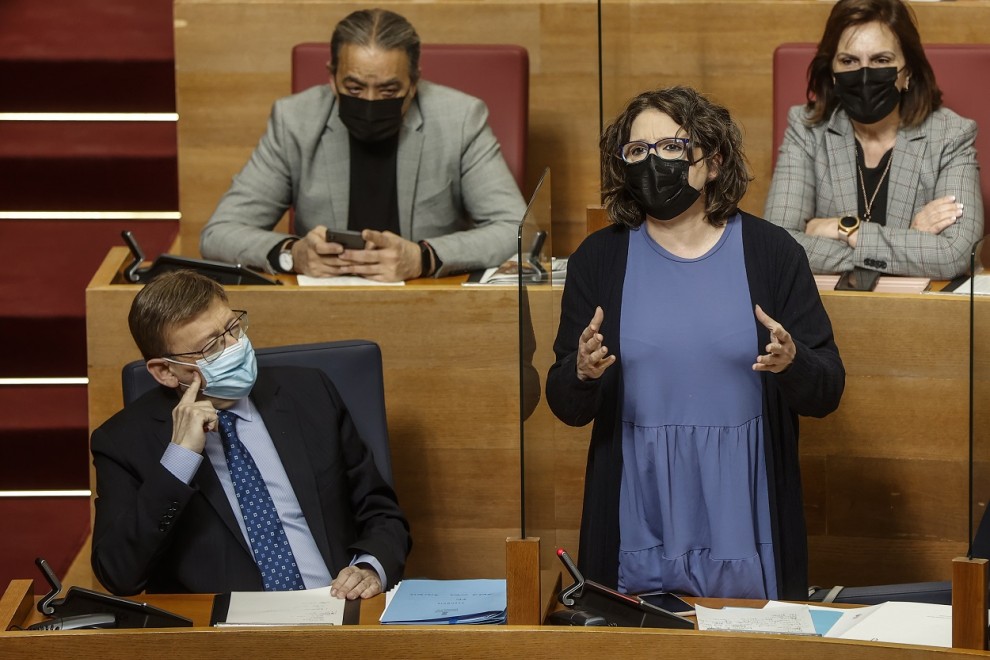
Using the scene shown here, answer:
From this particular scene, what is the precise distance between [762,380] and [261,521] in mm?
608

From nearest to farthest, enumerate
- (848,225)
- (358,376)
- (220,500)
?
(220,500) < (358,376) < (848,225)

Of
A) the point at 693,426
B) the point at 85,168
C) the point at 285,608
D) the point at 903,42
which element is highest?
the point at 903,42

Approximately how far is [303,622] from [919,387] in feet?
3.14

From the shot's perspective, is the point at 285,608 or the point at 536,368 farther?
the point at 285,608

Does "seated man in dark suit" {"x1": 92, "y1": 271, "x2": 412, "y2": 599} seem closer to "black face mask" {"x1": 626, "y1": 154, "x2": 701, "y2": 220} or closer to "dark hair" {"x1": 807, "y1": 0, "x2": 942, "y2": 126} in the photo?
"black face mask" {"x1": 626, "y1": 154, "x2": 701, "y2": 220}

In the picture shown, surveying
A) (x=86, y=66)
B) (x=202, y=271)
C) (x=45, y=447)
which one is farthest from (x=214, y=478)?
(x=86, y=66)

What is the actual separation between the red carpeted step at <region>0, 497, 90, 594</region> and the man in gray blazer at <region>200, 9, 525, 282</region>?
57 cm

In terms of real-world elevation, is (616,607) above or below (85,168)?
below

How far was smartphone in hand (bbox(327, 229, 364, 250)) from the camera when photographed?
2.25 metres

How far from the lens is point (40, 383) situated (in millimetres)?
2891

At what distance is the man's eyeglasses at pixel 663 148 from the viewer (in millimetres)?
1627

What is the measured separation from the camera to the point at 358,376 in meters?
1.98

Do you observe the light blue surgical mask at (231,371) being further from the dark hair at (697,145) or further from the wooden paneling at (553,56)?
the wooden paneling at (553,56)

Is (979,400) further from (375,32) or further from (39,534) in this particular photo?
(39,534)
